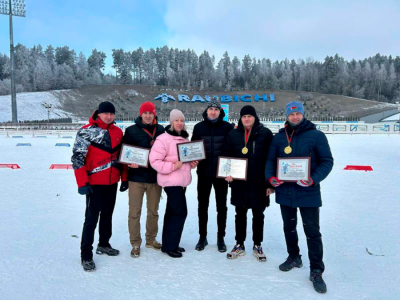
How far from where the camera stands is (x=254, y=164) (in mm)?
3633

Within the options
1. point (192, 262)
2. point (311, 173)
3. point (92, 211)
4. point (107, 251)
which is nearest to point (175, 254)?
point (192, 262)

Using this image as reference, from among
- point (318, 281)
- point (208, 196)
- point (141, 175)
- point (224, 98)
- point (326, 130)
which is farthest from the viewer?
point (224, 98)

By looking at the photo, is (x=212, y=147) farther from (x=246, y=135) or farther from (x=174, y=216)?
(x=174, y=216)

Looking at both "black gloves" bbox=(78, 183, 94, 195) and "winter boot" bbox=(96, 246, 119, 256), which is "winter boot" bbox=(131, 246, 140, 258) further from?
"black gloves" bbox=(78, 183, 94, 195)

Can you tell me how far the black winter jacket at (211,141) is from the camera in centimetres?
393

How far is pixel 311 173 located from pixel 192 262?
170 cm

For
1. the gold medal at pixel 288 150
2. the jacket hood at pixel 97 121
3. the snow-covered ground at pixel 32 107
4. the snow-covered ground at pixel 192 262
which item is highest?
the snow-covered ground at pixel 32 107

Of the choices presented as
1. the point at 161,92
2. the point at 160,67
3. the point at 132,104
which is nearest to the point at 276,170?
the point at 132,104

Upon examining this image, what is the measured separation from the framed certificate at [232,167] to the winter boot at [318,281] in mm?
1184

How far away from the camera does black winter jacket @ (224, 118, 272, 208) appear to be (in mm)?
3633

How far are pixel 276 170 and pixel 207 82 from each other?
92077mm

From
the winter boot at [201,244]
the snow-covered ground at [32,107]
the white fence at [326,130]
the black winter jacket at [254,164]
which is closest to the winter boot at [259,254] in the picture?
the black winter jacket at [254,164]

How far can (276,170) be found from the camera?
3.36 metres

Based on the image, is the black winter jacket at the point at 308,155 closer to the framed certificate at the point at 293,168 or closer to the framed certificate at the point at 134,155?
the framed certificate at the point at 293,168
